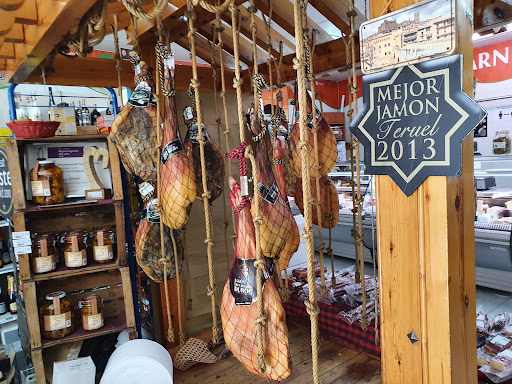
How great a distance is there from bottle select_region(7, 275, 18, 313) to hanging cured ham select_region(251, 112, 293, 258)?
11.4ft

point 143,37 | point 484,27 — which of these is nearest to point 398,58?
point 484,27

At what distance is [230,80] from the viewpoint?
10.0 feet

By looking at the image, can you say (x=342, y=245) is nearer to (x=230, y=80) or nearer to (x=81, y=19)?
(x=230, y=80)

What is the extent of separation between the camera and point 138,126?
6.57 feet

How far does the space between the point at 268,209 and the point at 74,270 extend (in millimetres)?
1784

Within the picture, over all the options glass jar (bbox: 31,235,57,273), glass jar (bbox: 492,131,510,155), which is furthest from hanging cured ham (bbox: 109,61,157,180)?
glass jar (bbox: 492,131,510,155)

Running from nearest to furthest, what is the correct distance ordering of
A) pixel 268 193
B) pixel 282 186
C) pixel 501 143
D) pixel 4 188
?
pixel 268 193, pixel 282 186, pixel 4 188, pixel 501 143

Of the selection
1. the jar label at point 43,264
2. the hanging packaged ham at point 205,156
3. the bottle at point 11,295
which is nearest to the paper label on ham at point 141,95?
the hanging packaged ham at point 205,156

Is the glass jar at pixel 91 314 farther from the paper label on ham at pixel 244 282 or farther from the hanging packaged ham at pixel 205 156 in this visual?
the paper label on ham at pixel 244 282

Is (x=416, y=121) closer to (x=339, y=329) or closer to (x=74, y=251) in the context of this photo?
(x=339, y=329)

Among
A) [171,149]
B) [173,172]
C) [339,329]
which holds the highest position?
[171,149]

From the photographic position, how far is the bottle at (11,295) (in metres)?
3.86

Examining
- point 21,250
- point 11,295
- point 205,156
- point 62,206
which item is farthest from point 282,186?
point 11,295

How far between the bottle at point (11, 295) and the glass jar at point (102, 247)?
1.76 meters
